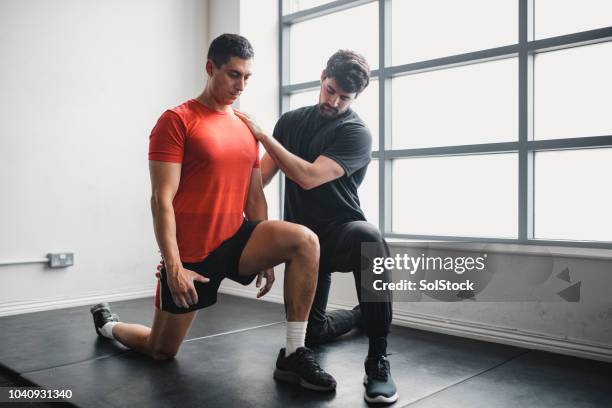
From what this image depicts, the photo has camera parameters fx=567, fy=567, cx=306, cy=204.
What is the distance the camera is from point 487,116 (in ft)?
10.4

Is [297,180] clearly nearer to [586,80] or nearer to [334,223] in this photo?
[334,223]

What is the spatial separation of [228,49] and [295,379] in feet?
4.10

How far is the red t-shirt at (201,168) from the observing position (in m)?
2.06

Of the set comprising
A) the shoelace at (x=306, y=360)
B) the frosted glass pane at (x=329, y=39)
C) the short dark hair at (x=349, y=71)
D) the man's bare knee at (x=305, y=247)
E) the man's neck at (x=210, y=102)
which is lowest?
the shoelace at (x=306, y=360)

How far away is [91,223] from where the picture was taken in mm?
3768

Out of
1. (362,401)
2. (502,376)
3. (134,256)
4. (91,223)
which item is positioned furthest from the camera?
(134,256)

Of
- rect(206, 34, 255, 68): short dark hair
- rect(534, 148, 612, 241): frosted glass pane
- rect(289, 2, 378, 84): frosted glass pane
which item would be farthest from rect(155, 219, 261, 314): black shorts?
rect(289, 2, 378, 84): frosted glass pane

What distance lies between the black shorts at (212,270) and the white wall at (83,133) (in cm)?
172

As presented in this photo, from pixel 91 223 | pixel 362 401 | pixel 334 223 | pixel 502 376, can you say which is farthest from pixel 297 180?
pixel 91 223

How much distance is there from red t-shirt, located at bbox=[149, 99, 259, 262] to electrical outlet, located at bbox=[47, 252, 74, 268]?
1807 millimetres

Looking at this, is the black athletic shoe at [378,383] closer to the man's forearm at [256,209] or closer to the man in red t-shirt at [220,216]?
the man in red t-shirt at [220,216]

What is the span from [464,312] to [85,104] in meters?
2.68

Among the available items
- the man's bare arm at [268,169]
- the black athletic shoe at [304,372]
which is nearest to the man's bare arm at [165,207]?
the black athletic shoe at [304,372]

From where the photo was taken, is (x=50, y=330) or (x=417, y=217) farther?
(x=417, y=217)
